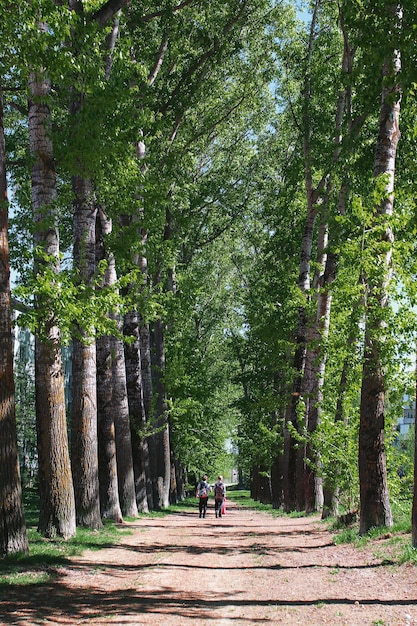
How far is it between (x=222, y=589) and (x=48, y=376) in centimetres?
497

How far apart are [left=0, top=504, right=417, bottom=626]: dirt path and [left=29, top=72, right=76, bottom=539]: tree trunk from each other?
115 centimetres

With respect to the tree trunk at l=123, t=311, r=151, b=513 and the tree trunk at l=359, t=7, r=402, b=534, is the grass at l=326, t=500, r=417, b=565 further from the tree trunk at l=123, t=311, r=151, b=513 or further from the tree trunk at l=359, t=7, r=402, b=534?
the tree trunk at l=123, t=311, r=151, b=513

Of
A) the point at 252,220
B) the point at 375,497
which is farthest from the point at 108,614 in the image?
the point at 252,220

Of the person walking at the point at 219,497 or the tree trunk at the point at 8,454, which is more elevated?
the tree trunk at the point at 8,454

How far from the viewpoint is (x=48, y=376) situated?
497 inches

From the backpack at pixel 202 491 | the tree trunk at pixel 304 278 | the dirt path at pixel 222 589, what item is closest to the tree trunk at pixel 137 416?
the backpack at pixel 202 491

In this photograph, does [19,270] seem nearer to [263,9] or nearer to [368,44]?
[368,44]

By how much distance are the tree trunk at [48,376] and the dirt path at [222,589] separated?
1.15 m

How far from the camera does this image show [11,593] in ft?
27.9

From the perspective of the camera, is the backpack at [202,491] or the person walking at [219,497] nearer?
A: the backpack at [202,491]

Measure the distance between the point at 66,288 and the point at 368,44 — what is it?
230 inches

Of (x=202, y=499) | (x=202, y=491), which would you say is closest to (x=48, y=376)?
(x=202, y=499)

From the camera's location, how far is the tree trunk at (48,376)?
494 inches

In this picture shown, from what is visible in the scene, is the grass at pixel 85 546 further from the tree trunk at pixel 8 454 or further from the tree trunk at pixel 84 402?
the tree trunk at pixel 84 402
